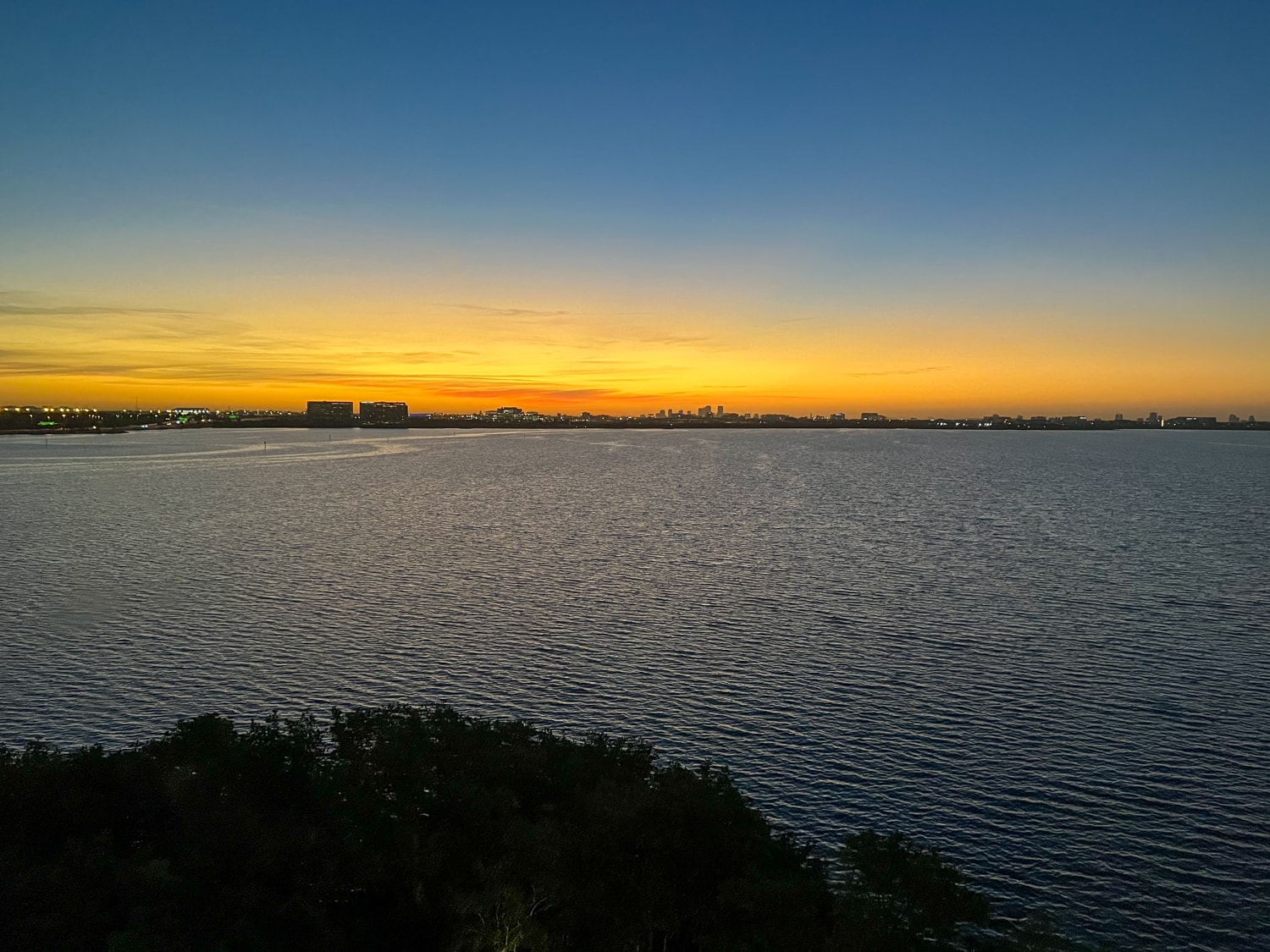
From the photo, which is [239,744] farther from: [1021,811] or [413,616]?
[413,616]

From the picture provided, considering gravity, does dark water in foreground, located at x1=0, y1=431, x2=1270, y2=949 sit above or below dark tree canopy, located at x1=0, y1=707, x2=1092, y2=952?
below

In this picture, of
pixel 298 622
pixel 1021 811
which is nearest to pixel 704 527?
pixel 298 622

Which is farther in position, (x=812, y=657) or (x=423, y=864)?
(x=812, y=657)

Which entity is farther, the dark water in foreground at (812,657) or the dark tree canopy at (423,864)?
the dark water in foreground at (812,657)

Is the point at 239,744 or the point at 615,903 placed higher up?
the point at 239,744

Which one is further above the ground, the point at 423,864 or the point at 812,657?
the point at 423,864
